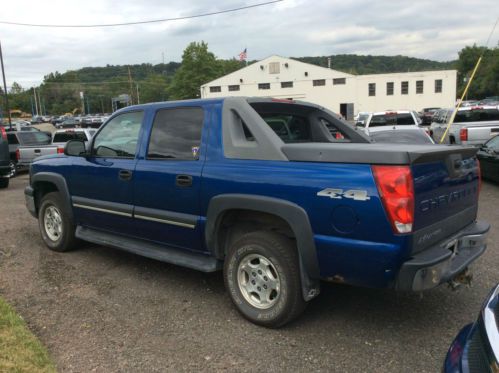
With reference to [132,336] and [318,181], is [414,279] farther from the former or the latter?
[132,336]

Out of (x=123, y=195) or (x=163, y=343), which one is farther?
(x=123, y=195)

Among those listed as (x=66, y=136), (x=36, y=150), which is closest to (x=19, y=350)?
(x=36, y=150)

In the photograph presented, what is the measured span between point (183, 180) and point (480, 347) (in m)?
2.75

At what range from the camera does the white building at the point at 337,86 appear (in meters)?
67.6

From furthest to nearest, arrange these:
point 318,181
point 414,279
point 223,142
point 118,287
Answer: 1. point 118,287
2. point 223,142
3. point 318,181
4. point 414,279

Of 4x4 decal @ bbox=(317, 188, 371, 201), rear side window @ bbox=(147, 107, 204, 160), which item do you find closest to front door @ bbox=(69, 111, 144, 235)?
rear side window @ bbox=(147, 107, 204, 160)

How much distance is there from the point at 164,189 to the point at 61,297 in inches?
59.8

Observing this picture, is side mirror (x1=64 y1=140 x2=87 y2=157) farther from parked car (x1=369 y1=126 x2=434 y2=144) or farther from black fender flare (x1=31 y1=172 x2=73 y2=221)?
parked car (x1=369 y1=126 x2=434 y2=144)

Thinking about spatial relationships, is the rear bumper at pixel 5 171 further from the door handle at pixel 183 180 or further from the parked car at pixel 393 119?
the parked car at pixel 393 119

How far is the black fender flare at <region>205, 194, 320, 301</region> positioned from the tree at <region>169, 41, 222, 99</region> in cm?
8121

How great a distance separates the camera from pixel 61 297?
453cm

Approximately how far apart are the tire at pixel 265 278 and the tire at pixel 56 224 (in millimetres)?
2744

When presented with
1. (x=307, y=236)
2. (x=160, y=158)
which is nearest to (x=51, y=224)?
(x=160, y=158)

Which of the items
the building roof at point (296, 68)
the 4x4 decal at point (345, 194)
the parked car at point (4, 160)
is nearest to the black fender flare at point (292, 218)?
the 4x4 decal at point (345, 194)
